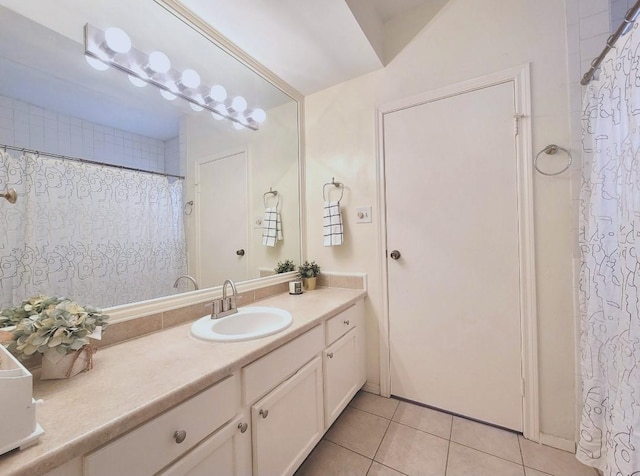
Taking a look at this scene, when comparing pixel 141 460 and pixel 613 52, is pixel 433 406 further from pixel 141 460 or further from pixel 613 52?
pixel 613 52

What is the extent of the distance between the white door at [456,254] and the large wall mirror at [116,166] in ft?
3.38

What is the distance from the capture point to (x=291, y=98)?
7.03ft

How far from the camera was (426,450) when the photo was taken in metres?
1.41

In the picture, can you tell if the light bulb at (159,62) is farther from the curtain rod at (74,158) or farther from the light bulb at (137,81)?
the curtain rod at (74,158)

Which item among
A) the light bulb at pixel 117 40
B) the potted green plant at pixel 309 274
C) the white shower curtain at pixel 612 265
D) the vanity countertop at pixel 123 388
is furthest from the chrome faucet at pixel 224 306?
the white shower curtain at pixel 612 265

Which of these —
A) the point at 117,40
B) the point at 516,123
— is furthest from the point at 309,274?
the point at 117,40

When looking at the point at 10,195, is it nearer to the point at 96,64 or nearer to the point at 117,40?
the point at 96,64

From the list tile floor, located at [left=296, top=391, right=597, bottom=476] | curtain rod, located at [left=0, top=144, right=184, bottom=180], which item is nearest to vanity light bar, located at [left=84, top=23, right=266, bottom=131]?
curtain rod, located at [left=0, top=144, right=184, bottom=180]

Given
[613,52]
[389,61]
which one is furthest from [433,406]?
[389,61]

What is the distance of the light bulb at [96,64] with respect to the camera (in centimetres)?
120

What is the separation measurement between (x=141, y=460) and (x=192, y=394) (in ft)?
0.54

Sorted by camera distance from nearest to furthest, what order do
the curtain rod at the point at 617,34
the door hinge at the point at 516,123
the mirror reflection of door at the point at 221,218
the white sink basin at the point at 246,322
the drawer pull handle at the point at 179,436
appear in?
the drawer pull handle at the point at 179,436, the curtain rod at the point at 617,34, the white sink basin at the point at 246,322, the door hinge at the point at 516,123, the mirror reflection of door at the point at 221,218

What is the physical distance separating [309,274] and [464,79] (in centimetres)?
159

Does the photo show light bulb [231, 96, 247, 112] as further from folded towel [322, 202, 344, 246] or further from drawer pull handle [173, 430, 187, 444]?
drawer pull handle [173, 430, 187, 444]
